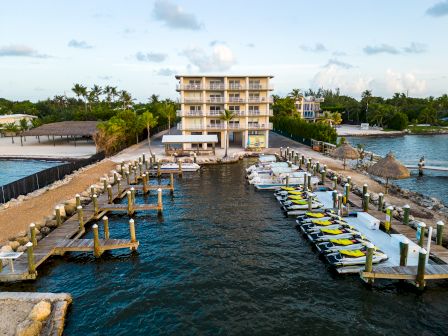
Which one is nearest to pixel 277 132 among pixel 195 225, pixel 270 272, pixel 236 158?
pixel 236 158

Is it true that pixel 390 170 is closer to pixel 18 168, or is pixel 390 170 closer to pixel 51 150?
pixel 18 168

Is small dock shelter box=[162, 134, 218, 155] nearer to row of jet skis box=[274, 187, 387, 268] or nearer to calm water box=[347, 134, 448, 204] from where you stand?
row of jet skis box=[274, 187, 387, 268]

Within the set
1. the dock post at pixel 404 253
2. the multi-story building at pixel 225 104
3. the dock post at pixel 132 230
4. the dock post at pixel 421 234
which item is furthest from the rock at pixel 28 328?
the multi-story building at pixel 225 104

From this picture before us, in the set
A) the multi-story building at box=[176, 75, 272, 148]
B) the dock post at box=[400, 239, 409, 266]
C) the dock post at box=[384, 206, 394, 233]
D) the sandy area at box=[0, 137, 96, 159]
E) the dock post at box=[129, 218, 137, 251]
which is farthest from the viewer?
the multi-story building at box=[176, 75, 272, 148]

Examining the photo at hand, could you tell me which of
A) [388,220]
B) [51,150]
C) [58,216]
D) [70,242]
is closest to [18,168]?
[51,150]

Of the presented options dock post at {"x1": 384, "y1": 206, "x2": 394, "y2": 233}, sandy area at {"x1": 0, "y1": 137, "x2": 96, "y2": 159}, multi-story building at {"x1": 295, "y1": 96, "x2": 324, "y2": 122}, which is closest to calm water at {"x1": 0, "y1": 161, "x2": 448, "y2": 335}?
dock post at {"x1": 384, "y1": 206, "x2": 394, "y2": 233}

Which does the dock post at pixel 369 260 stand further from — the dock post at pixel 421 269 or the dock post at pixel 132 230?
the dock post at pixel 132 230

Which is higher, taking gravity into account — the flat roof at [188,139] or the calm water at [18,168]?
the flat roof at [188,139]
